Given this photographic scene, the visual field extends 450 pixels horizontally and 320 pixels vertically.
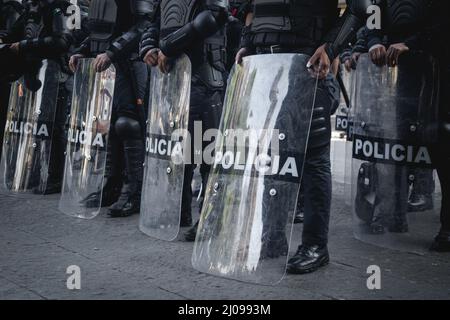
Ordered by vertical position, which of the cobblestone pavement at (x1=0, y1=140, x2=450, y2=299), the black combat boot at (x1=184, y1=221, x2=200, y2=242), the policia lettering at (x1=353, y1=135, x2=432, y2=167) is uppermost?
the policia lettering at (x1=353, y1=135, x2=432, y2=167)

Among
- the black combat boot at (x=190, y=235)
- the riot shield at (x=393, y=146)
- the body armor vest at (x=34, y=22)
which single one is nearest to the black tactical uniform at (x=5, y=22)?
the body armor vest at (x=34, y=22)

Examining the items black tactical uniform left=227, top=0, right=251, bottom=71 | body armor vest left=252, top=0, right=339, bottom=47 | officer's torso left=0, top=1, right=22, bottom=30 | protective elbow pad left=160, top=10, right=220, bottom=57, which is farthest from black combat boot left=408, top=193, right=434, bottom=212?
officer's torso left=0, top=1, right=22, bottom=30

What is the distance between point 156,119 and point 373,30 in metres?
1.50

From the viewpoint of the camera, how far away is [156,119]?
4.05 meters

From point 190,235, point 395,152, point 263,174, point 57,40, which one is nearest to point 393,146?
point 395,152

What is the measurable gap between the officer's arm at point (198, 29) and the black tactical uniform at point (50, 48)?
1.90m

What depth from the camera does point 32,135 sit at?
18.2ft

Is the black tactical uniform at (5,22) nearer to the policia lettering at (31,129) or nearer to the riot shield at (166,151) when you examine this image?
the policia lettering at (31,129)

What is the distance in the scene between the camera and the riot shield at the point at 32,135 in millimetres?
5512

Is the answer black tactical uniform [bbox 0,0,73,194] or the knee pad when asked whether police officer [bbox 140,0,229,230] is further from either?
black tactical uniform [bbox 0,0,73,194]

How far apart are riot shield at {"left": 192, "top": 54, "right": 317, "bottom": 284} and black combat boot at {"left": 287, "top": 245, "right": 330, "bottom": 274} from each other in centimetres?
21

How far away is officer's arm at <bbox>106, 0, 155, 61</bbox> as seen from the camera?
461 cm
